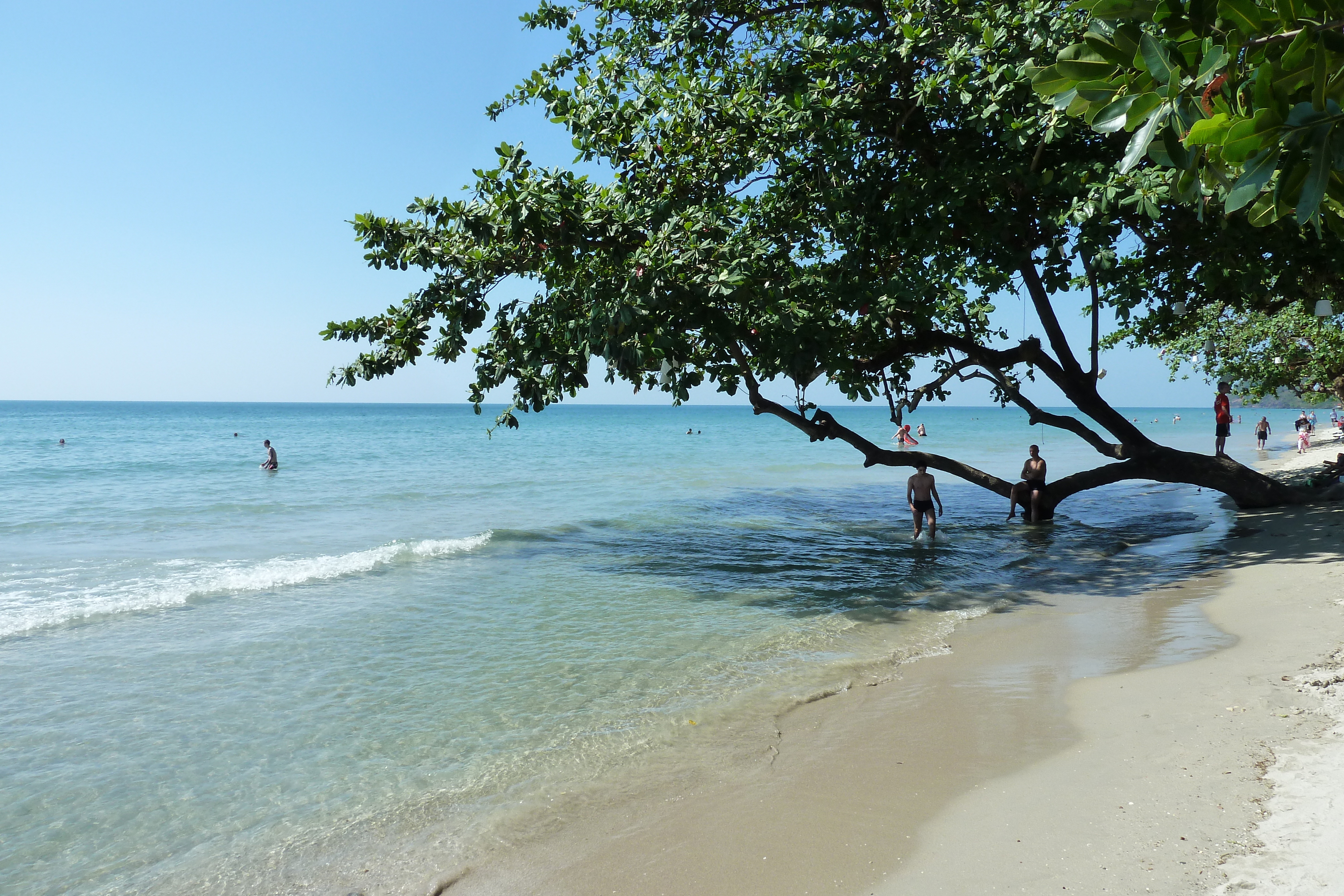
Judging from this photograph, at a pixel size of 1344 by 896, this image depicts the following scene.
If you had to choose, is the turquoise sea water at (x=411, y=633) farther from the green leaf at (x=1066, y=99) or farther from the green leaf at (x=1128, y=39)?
the green leaf at (x=1128, y=39)

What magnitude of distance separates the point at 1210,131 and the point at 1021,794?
3.74 m

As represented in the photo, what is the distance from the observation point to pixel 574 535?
52.9 feet

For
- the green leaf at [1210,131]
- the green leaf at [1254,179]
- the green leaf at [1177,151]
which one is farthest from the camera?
the green leaf at [1177,151]

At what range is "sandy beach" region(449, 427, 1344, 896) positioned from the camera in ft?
12.1

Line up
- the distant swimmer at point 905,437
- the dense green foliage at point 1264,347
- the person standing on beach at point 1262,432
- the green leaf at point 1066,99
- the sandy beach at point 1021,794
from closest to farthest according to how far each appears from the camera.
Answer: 1. the green leaf at point 1066,99
2. the sandy beach at point 1021,794
3. the dense green foliage at point 1264,347
4. the distant swimmer at point 905,437
5. the person standing on beach at point 1262,432

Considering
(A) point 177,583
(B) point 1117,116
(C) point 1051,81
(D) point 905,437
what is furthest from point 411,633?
(D) point 905,437

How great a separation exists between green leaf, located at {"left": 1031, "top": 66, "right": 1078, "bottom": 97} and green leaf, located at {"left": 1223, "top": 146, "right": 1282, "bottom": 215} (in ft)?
1.94

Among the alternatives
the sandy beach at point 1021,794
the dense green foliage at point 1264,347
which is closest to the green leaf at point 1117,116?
the sandy beach at point 1021,794

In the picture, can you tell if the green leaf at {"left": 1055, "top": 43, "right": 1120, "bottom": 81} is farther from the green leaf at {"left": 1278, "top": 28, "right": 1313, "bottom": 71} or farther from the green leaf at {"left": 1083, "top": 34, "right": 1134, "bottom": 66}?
the green leaf at {"left": 1278, "top": 28, "right": 1313, "bottom": 71}

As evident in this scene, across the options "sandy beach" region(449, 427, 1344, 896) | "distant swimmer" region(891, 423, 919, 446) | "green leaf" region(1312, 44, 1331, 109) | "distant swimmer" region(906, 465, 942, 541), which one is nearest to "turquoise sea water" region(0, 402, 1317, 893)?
"distant swimmer" region(906, 465, 942, 541)

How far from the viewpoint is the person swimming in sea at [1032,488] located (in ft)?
52.5

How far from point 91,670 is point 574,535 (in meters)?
9.09

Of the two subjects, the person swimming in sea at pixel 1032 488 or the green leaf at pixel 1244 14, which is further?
the person swimming in sea at pixel 1032 488

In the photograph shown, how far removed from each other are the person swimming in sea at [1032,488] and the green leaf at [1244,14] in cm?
1485
